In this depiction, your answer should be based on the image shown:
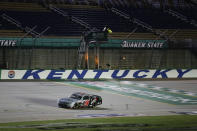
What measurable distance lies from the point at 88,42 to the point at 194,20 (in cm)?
1969

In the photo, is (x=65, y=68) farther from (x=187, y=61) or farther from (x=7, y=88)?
(x=187, y=61)

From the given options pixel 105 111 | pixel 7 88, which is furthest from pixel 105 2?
pixel 105 111

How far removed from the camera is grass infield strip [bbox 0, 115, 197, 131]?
1844cm

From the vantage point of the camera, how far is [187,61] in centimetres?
4731

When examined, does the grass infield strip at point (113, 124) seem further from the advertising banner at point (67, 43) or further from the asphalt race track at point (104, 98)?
the advertising banner at point (67, 43)

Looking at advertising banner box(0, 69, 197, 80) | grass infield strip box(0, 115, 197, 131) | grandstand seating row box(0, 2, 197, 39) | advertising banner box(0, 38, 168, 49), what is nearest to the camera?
grass infield strip box(0, 115, 197, 131)

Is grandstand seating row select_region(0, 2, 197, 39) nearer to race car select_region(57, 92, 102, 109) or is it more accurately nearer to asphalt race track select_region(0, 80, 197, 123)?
asphalt race track select_region(0, 80, 197, 123)

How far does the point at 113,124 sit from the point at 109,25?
3291cm

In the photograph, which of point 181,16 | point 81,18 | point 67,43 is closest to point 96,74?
point 67,43

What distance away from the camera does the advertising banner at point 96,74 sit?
39.2 m

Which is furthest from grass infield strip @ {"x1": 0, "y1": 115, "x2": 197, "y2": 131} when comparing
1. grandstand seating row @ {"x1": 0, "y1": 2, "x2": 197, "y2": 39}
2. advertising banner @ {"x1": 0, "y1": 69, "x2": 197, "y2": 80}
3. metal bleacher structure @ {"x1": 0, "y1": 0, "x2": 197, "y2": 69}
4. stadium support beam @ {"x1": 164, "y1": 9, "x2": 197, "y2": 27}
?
stadium support beam @ {"x1": 164, "y1": 9, "x2": 197, "y2": 27}

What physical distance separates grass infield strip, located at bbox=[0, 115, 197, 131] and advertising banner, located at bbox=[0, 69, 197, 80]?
19.0m

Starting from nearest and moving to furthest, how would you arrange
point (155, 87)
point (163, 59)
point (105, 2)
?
point (155, 87) < point (163, 59) < point (105, 2)

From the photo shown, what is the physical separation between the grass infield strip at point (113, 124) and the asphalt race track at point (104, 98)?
1.55 metres
